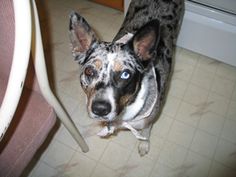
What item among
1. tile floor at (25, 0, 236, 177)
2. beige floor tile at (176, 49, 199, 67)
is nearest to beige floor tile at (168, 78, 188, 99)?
tile floor at (25, 0, 236, 177)

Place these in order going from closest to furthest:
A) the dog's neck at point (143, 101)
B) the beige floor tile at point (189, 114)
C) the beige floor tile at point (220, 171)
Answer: the dog's neck at point (143, 101)
the beige floor tile at point (220, 171)
the beige floor tile at point (189, 114)

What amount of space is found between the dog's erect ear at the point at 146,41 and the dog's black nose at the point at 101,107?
317 mm

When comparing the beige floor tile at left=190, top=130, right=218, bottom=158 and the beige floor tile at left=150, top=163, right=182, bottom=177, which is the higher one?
the beige floor tile at left=190, top=130, right=218, bottom=158

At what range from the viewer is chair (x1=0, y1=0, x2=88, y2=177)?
927 millimetres

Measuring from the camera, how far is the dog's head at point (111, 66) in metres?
1.38

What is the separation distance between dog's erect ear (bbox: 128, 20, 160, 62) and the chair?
471mm

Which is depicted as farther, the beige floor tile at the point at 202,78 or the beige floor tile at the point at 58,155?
the beige floor tile at the point at 202,78

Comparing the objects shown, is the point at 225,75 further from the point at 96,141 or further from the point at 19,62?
the point at 19,62

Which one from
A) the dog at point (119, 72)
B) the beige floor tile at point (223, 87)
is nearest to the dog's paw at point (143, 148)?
the dog at point (119, 72)

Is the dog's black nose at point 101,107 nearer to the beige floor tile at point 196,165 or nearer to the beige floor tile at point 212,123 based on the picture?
the beige floor tile at point 196,165

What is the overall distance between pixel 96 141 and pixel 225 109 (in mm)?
1112

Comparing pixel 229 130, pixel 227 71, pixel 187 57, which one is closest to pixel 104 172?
pixel 229 130

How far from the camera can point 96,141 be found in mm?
2229

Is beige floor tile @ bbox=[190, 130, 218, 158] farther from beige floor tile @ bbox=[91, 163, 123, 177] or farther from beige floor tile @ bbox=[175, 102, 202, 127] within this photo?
beige floor tile @ bbox=[91, 163, 123, 177]
